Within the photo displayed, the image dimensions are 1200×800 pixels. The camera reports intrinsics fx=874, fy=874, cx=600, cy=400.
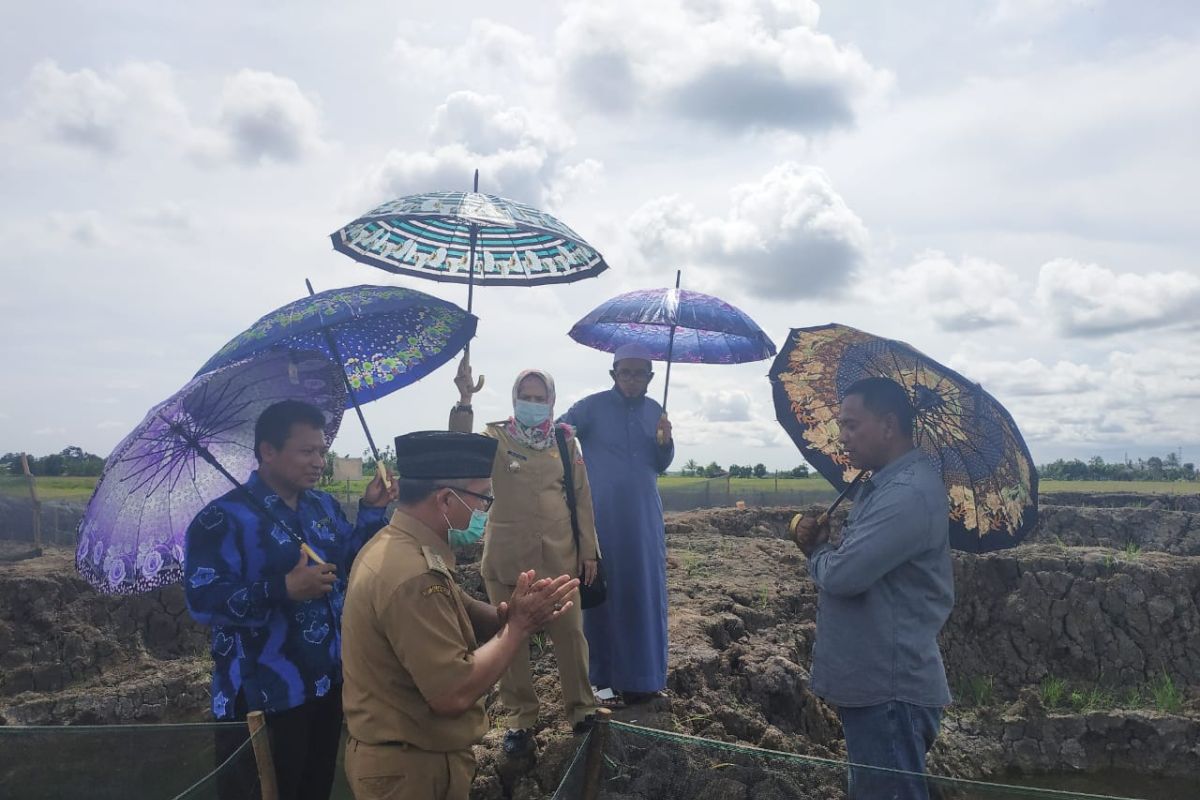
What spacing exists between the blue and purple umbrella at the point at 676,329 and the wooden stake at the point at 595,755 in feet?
7.45

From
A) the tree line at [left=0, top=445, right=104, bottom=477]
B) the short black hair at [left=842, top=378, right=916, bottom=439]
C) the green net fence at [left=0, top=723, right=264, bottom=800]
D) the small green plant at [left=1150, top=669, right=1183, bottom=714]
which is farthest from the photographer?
the tree line at [left=0, top=445, right=104, bottom=477]

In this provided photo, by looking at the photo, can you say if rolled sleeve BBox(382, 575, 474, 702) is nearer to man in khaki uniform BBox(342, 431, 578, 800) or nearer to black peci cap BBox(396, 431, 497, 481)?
man in khaki uniform BBox(342, 431, 578, 800)

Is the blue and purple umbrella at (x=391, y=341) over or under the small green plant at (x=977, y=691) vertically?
over

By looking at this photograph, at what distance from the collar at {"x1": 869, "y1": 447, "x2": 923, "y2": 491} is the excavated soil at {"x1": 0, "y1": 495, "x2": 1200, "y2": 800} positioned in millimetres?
2975

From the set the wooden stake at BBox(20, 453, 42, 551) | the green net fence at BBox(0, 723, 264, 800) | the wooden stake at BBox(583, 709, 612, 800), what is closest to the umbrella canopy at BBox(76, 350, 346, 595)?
the green net fence at BBox(0, 723, 264, 800)

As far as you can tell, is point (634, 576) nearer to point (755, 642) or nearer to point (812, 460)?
point (812, 460)

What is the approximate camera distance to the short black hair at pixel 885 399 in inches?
114

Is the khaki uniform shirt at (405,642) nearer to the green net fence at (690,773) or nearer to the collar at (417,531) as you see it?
the collar at (417,531)

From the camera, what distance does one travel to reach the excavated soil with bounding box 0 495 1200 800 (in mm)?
6668

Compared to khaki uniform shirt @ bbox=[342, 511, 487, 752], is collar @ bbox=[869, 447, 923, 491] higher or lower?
higher

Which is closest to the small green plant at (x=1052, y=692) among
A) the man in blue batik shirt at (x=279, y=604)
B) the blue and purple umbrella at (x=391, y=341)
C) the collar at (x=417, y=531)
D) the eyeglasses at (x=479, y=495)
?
the blue and purple umbrella at (x=391, y=341)

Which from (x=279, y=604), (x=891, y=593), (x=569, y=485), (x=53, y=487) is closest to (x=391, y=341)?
(x=569, y=485)

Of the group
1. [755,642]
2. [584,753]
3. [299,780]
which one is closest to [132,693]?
[755,642]

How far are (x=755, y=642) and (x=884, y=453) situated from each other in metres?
4.14
